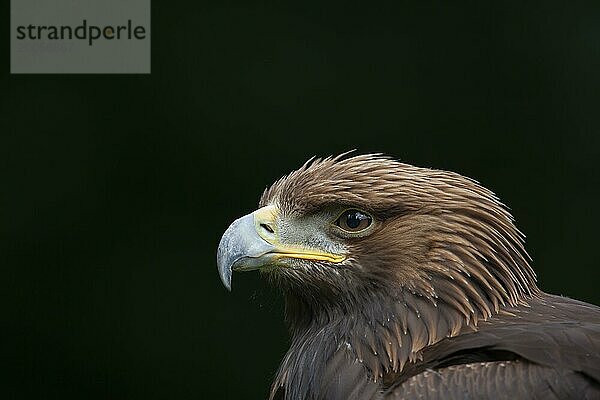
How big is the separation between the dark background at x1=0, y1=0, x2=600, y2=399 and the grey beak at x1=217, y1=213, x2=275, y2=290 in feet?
10.2

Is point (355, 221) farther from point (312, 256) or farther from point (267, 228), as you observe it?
point (267, 228)

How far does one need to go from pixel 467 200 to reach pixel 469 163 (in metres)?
3.12

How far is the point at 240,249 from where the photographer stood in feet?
11.0

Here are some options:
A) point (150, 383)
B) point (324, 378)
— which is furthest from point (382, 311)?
point (150, 383)

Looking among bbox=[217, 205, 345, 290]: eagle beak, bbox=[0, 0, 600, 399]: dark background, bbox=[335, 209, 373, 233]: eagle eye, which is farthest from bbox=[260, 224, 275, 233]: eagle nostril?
bbox=[0, 0, 600, 399]: dark background

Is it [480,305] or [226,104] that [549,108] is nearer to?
[226,104]

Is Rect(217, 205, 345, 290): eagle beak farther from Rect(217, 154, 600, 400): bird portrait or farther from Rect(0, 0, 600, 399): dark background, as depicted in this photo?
Rect(0, 0, 600, 399): dark background

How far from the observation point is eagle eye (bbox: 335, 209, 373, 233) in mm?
3389

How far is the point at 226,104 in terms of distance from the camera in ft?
21.6

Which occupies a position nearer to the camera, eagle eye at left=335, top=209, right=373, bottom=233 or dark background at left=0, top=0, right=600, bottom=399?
eagle eye at left=335, top=209, right=373, bottom=233

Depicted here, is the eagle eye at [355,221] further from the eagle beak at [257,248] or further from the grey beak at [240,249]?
the grey beak at [240,249]

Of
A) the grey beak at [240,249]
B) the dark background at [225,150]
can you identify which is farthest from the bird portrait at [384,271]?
the dark background at [225,150]

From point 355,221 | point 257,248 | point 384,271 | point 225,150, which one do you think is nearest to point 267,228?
point 257,248

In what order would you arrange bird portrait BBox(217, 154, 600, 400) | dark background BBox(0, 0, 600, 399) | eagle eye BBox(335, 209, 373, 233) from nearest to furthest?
1. bird portrait BBox(217, 154, 600, 400)
2. eagle eye BBox(335, 209, 373, 233)
3. dark background BBox(0, 0, 600, 399)
